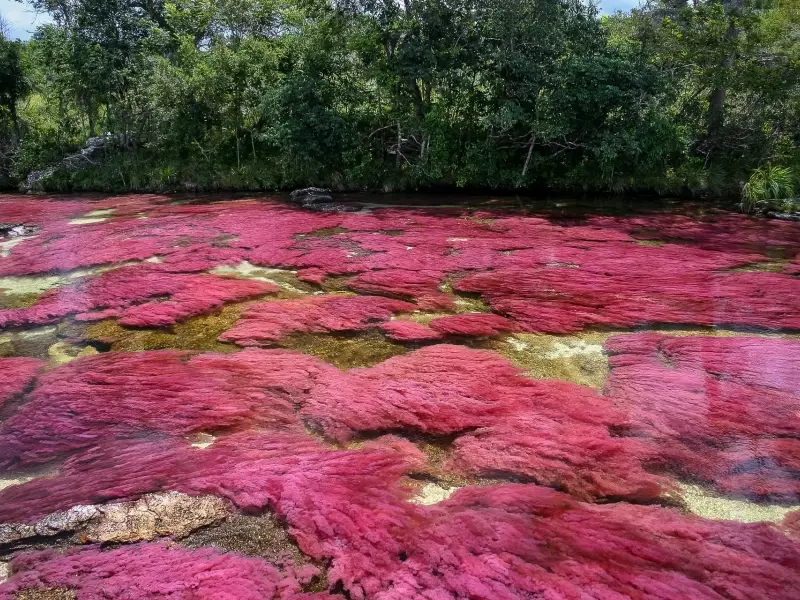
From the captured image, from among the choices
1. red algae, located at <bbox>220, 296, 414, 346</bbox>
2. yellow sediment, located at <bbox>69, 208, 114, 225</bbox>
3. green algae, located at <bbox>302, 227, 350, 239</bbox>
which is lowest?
red algae, located at <bbox>220, 296, 414, 346</bbox>

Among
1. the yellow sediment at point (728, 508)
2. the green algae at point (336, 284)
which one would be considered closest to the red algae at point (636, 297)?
the green algae at point (336, 284)

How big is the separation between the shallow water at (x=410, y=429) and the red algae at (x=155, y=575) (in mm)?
14

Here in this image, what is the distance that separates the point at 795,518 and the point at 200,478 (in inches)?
139

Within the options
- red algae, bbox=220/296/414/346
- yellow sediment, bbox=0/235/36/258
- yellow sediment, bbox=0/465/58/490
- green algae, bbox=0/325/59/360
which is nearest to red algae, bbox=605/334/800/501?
red algae, bbox=220/296/414/346

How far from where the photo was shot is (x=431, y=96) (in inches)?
585

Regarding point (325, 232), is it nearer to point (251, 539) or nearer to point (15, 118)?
point (251, 539)

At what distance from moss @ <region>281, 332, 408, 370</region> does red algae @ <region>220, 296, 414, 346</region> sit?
0.14 m

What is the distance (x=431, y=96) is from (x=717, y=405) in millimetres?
12916

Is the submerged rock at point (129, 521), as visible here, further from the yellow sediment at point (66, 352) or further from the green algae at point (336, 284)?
the green algae at point (336, 284)

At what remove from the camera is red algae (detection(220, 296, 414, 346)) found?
5656 millimetres

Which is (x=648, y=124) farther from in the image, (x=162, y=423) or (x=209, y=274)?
(x=162, y=423)

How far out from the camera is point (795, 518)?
2.89 m

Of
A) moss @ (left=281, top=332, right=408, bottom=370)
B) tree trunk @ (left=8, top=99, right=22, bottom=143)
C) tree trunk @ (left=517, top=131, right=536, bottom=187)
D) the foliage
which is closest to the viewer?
moss @ (left=281, top=332, right=408, bottom=370)

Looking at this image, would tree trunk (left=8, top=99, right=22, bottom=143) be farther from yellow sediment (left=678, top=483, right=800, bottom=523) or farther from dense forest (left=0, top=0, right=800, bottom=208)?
yellow sediment (left=678, top=483, right=800, bottom=523)
